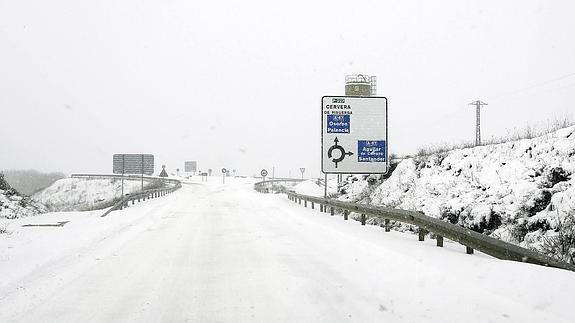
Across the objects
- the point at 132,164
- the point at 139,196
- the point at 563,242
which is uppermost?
the point at 132,164

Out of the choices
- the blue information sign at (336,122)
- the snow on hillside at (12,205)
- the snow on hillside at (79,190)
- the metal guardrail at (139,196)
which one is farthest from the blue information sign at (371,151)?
the snow on hillside at (79,190)

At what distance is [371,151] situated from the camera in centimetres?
2028

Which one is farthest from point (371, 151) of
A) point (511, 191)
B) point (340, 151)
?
point (511, 191)

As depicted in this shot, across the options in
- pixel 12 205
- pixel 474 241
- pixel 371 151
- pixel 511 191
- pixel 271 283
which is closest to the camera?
pixel 271 283

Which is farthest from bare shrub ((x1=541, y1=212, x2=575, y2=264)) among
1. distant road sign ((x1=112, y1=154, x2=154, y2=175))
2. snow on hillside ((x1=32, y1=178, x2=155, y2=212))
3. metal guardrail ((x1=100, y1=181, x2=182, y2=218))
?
snow on hillside ((x1=32, y1=178, x2=155, y2=212))

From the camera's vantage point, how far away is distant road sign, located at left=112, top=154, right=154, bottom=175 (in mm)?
32219

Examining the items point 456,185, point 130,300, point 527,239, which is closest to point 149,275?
point 130,300

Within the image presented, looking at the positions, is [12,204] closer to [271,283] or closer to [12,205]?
[12,205]

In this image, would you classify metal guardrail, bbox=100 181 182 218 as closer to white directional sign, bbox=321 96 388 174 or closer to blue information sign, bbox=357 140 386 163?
white directional sign, bbox=321 96 388 174

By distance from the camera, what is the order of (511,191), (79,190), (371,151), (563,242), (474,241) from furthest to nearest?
(79,190)
(371,151)
(511,191)
(563,242)
(474,241)

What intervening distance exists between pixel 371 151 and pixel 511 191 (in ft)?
27.1

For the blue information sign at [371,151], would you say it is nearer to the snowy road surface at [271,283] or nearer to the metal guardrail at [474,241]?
the metal guardrail at [474,241]

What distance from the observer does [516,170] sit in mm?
13242

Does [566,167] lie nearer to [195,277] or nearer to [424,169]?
[424,169]
